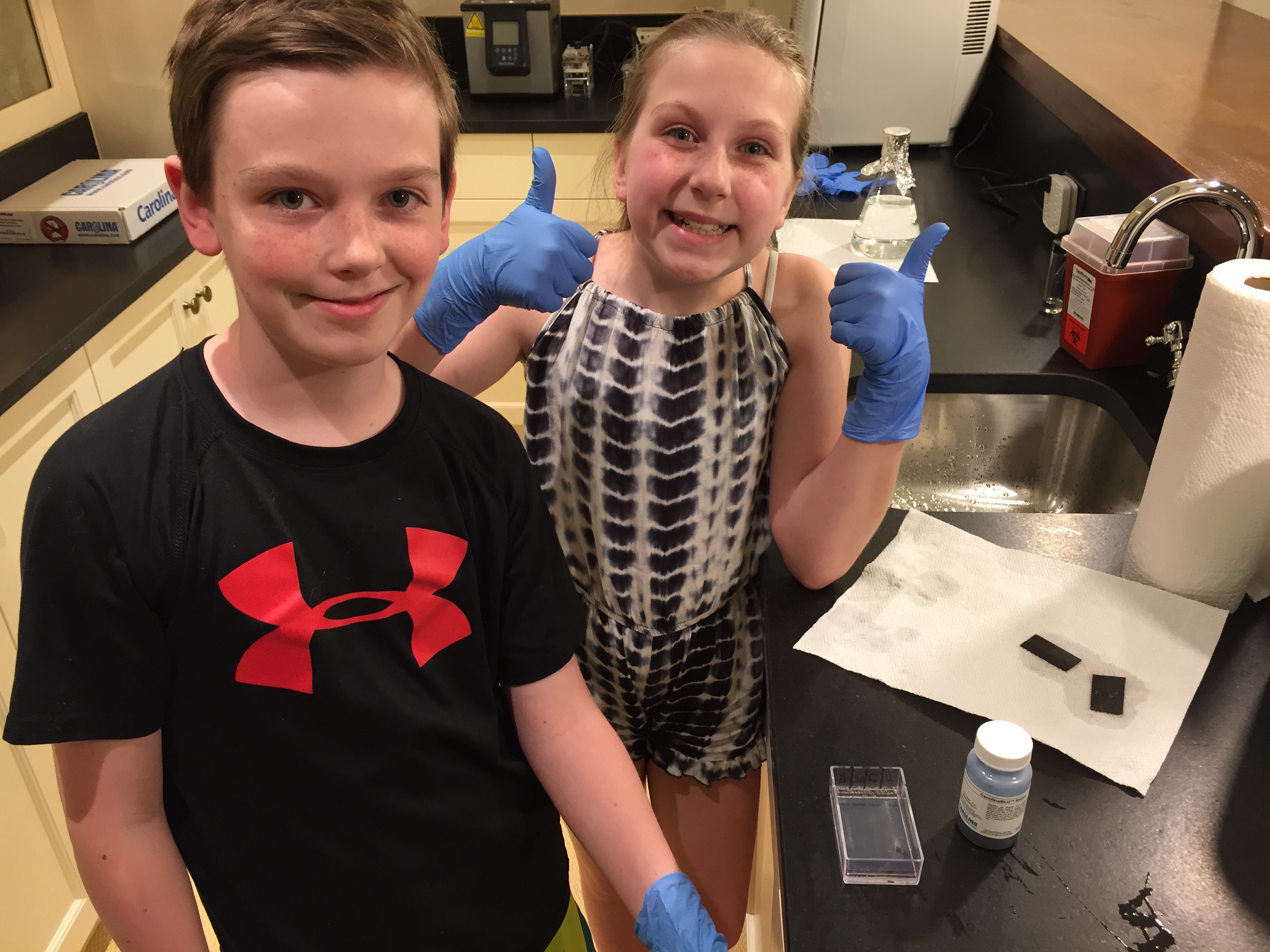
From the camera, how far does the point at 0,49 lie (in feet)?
7.45

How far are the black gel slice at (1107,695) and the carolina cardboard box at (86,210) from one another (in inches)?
77.8

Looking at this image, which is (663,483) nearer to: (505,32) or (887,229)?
(887,229)

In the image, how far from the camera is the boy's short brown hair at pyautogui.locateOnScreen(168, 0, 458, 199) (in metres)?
0.65

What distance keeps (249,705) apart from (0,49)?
2262 millimetres

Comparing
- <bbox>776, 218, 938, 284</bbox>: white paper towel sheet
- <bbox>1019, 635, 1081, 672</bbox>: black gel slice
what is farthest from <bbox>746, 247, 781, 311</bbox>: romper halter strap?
<bbox>776, 218, 938, 284</bbox>: white paper towel sheet

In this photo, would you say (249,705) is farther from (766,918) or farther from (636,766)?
(766,918)

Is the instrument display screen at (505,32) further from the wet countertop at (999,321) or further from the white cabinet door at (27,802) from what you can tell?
the white cabinet door at (27,802)

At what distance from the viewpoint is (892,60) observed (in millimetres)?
2373

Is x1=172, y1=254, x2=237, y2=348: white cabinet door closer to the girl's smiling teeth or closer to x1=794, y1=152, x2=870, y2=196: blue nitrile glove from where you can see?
x1=794, y1=152, x2=870, y2=196: blue nitrile glove

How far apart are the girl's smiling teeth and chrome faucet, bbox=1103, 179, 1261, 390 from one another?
1.42 ft

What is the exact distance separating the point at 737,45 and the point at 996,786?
30.1 inches

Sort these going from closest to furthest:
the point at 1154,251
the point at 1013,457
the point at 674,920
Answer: the point at 674,920 → the point at 1154,251 → the point at 1013,457

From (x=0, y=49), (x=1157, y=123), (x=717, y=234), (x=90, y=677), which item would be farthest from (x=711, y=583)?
(x=0, y=49)

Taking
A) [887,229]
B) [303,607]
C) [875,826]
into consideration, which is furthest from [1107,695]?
[887,229]
